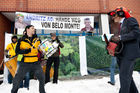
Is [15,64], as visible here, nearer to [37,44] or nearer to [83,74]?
[37,44]

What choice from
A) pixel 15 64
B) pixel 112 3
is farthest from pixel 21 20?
pixel 112 3

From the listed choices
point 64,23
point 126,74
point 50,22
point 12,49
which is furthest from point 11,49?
point 126,74

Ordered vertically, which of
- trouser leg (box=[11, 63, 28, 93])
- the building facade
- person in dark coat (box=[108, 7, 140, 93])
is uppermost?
the building facade

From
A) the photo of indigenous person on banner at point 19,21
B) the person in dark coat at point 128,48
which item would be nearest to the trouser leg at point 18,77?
the person in dark coat at point 128,48

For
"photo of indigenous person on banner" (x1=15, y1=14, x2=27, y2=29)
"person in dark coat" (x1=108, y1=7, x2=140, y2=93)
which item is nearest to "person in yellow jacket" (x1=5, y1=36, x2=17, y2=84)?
"photo of indigenous person on banner" (x1=15, y1=14, x2=27, y2=29)

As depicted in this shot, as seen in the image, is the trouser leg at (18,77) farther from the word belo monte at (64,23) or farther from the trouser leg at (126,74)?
the word belo monte at (64,23)

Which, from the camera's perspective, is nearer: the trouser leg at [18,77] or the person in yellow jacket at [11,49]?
the trouser leg at [18,77]

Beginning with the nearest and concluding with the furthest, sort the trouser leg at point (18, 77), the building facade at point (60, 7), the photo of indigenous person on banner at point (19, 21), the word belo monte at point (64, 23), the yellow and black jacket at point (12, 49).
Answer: the trouser leg at point (18, 77)
the yellow and black jacket at point (12, 49)
the word belo monte at point (64, 23)
the photo of indigenous person on banner at point (19, 21)
the building facade at point (60, 7)

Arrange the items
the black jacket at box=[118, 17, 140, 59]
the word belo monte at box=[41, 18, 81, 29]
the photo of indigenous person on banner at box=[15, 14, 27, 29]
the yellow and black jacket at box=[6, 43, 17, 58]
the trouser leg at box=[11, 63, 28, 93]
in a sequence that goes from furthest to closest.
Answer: the photo of indigenous person on banner at box=[15, 14, 27, 29]
the word belo monte at box=[41, 18, 81, 29]
the yellow and black jacket at box=[6, 43, 17, 58]
the trouser leg at box=[11, 63, 28, 93]
the black jacket at box=[118, 17, 140, 59]

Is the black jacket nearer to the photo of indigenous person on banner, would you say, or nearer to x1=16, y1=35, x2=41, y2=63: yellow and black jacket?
x1=16, y1=35, x2=41, y2=63: yellow and black jacket

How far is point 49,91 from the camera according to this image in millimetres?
3752

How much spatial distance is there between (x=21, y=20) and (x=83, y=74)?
16.3 feet

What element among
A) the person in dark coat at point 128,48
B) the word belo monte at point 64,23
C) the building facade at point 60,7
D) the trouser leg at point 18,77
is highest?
the building facade at point 60,7

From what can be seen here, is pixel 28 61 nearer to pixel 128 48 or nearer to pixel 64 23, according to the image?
pixel 128 48
